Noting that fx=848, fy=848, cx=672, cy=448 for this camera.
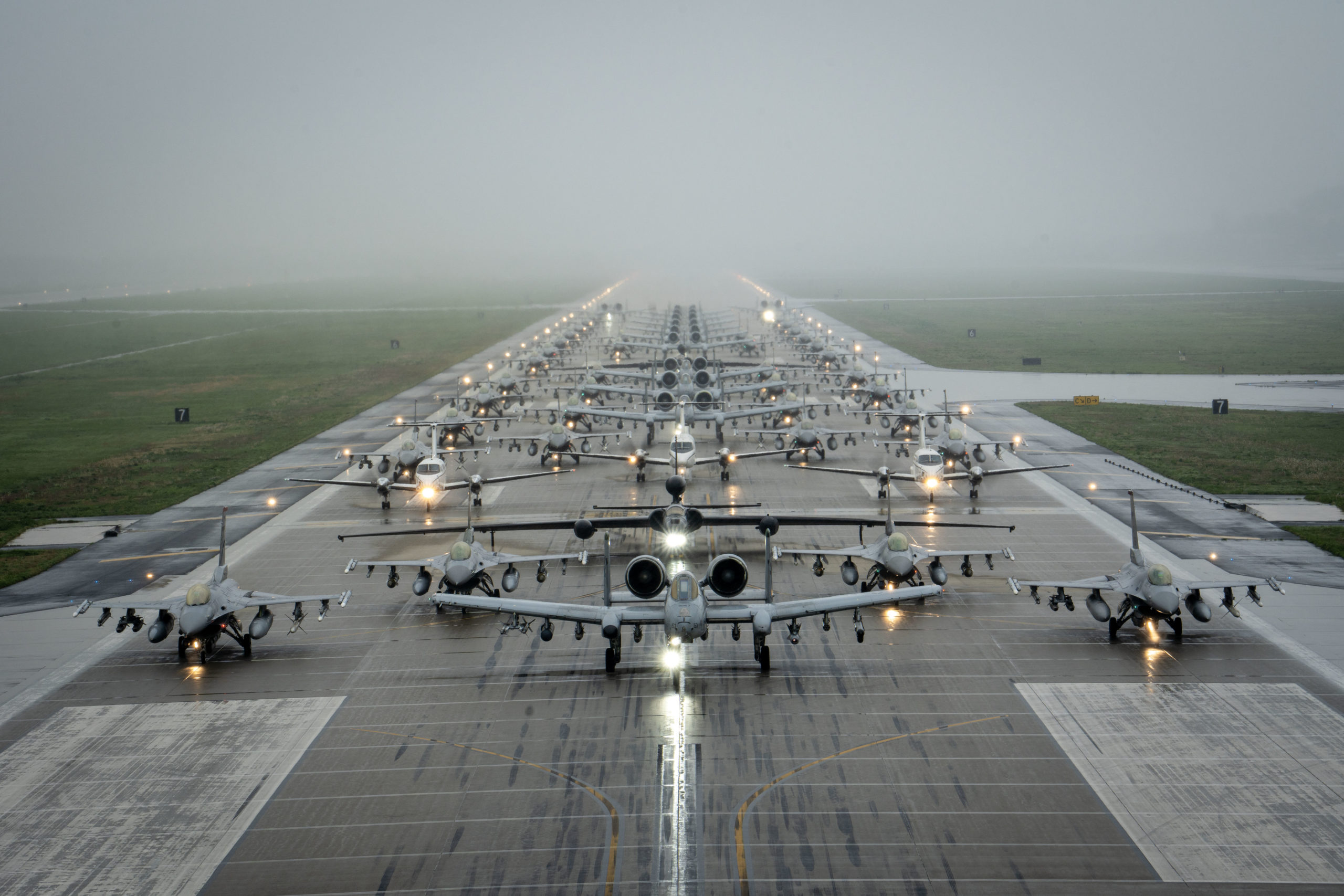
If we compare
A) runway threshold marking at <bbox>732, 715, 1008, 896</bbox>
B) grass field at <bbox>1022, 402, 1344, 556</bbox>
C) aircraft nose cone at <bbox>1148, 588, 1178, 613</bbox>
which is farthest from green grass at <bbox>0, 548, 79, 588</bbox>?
grass field at <bbox>1022, 402, 1344, 556</bbox>

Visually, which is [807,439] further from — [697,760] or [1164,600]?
[697,760]

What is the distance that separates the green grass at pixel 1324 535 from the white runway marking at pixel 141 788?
54.3m

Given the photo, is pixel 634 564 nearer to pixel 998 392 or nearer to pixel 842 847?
pixel 842 847

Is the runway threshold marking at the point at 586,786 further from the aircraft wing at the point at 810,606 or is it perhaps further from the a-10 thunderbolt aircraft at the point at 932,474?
the a-10 thunderbolt aircraft at the point at 932,474

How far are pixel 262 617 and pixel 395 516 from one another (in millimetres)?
21984

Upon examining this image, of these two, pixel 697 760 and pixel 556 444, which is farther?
pixel 556 444

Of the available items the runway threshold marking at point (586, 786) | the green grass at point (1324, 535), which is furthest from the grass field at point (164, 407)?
the green grass at point (1324, 535)

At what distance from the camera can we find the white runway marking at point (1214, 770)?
24.4 meters

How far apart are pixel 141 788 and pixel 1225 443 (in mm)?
85652

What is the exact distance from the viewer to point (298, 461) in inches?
3031

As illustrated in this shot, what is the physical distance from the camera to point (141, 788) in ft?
93.9

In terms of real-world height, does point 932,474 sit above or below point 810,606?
above

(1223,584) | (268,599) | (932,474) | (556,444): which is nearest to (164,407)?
(556,444)

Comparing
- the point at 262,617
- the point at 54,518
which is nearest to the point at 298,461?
the point at 54,518
